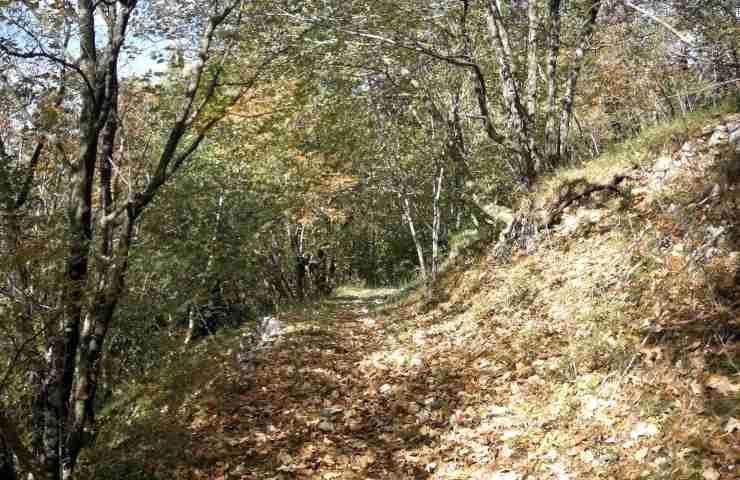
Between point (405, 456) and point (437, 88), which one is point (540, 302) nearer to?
point (405, 456)

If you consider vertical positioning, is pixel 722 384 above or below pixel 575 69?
below

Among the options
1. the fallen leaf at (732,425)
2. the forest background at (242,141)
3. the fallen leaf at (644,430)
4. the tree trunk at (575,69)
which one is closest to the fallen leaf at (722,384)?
the fallen leaf at (732,425)

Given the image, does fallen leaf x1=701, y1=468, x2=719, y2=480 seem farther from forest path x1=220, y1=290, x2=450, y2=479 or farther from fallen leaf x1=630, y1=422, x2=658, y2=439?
forest path x1=220, y1=290, x2=450, y2=479

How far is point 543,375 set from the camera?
680cm

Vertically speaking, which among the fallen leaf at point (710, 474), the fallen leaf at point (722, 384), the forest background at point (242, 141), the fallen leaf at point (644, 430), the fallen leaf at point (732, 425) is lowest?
the fallen leaf at point (644, 430)

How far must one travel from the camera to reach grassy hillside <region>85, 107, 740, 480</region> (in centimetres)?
505

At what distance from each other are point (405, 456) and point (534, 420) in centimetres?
145

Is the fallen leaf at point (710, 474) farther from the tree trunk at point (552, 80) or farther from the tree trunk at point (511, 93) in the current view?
the tree trunk at point (552, 80)

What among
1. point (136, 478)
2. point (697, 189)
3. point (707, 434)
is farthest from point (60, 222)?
point (697, 189)

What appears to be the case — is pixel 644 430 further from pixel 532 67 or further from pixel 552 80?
pixel 532 67

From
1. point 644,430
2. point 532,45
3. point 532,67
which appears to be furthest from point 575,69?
point 644,430

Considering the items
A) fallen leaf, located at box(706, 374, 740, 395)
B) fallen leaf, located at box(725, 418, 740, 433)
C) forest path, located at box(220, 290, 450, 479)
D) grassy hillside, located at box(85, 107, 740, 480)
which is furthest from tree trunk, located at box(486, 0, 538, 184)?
fallen leaf, located at box(725, 418, 740, 433)

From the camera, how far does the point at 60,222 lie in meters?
7.55

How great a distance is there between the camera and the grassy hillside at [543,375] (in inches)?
199
